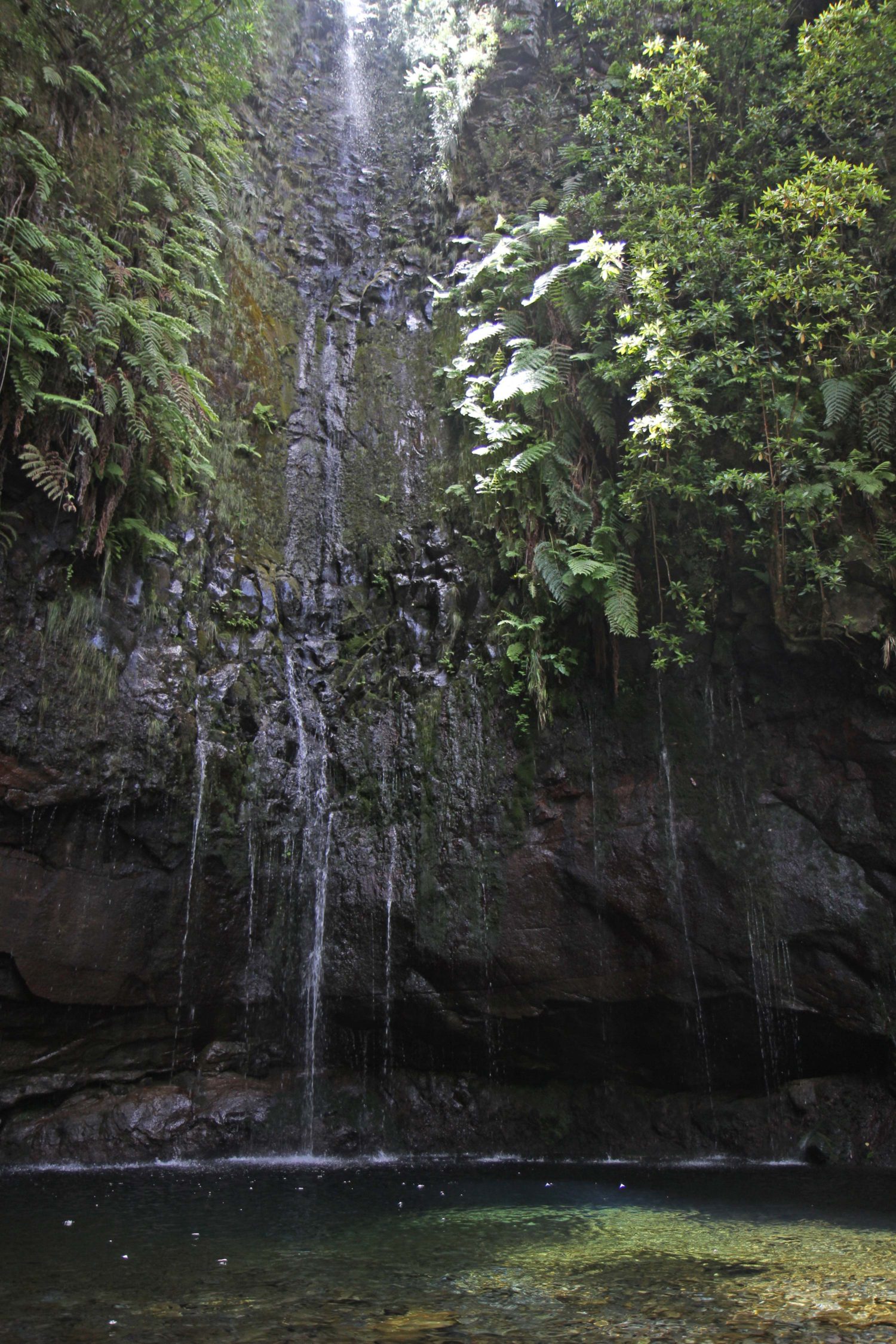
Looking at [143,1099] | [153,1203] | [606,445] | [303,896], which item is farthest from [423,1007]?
[606,445]

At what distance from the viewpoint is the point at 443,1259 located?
3867 millimetres

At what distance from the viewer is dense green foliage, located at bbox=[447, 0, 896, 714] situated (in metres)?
7.26

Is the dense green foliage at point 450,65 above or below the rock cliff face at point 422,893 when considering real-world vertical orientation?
above

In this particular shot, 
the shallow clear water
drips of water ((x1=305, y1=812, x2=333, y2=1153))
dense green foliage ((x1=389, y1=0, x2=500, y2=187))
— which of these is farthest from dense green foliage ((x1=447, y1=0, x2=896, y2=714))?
the shallow clear water

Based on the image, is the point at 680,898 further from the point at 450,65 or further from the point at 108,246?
the point at 450,65

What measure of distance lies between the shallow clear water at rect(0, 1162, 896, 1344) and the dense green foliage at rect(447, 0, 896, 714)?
4468mm

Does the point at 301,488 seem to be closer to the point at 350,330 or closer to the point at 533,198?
the point at 350,330

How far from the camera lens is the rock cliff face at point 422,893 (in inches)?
285

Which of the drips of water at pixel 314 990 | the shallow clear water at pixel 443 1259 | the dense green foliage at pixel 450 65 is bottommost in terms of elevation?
the shallow clear water at pixel 443 1259

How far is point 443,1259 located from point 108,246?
9.26m

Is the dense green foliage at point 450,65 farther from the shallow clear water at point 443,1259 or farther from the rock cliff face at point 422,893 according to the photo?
the shallow clear water at point 443,1259

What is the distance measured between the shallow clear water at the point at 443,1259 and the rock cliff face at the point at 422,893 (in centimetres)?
131

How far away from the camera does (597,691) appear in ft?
27.5

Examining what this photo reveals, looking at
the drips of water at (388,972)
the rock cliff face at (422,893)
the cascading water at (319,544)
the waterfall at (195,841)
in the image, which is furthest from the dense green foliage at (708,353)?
the waterfall at (195,841)
